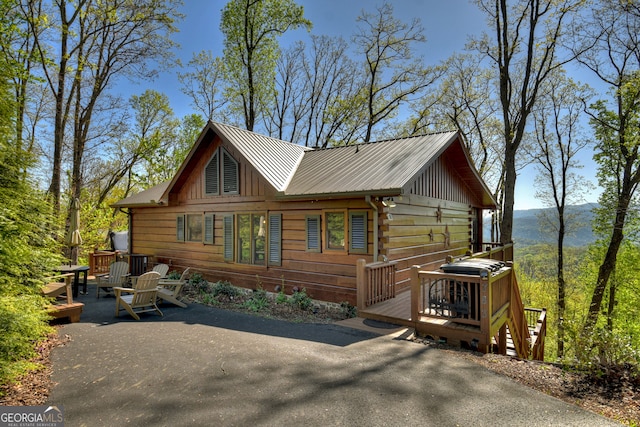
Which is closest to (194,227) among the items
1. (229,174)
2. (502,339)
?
(229,174)

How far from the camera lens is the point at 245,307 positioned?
889cm

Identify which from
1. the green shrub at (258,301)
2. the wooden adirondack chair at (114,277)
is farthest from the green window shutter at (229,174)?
the wooden adirondack chair at (114,277)

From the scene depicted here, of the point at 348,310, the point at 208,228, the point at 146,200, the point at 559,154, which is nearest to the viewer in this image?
the point at 348,310

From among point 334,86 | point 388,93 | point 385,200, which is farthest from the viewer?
point 334,86

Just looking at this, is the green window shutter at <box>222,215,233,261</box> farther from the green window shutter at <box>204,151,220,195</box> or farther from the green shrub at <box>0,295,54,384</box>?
the green shrub at <box>0,295,54,384</box>

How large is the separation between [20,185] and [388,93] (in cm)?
2257

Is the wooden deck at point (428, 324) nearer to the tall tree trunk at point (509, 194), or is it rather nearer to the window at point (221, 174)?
the window at point (221, 174)

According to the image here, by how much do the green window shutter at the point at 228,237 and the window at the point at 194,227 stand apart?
1456 millimetres

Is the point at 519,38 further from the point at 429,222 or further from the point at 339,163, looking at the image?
the point at 339,163

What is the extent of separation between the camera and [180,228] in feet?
41.2

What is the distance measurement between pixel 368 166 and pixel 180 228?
7.42 m

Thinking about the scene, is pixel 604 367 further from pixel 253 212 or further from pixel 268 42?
pixel 268 42

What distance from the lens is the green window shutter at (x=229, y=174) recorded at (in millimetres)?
10859

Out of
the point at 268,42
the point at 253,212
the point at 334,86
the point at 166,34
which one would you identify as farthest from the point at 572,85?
the point at 166,34
